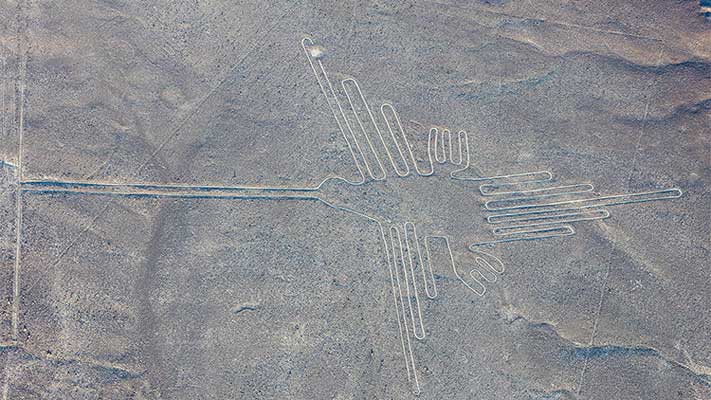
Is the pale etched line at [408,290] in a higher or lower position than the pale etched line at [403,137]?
lower

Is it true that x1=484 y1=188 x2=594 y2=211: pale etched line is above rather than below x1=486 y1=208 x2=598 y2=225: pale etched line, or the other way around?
above

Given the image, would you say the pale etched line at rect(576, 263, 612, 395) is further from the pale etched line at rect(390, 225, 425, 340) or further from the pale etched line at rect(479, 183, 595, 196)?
the pale etched line at rect(390, 225, 425, 340)

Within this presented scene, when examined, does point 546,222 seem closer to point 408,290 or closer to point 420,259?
point 420,259

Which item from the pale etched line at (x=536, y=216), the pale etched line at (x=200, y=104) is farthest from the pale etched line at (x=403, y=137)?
the pale etched line at (x=200, y=104)

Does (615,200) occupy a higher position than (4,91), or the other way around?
(4,91)

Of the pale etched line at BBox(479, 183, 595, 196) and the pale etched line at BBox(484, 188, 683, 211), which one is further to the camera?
the pale etched line at BBox(479, 183, 595, 196)

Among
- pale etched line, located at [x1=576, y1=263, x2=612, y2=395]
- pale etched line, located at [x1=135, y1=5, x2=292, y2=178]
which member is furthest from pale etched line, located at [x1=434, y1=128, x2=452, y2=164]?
pale etched line, located at [x1=135, y1=5, x2=292, y2=178]

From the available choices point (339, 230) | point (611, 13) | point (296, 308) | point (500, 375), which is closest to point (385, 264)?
point (339, 230)

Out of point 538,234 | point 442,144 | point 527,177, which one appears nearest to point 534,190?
point 527,177

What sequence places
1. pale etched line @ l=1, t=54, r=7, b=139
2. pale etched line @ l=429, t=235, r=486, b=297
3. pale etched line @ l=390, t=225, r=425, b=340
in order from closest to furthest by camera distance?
pale etched line @ l=390, t=225, r=425, b=340
pale etched line @ l=429, t=235, r=486, b=297
pale etched line @ l=1, t=54, r=7, b=139

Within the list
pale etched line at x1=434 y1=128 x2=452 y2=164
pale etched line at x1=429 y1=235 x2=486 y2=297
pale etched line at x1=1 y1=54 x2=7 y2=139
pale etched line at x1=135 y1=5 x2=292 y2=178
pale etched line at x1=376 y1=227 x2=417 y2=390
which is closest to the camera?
pale etched line at x1=376 y1=227 x2=417 y2=390

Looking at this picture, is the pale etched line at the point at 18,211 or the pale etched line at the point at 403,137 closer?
the pale etched line at the point at 18,211

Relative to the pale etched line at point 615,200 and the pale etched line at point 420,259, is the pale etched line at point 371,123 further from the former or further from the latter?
the pale etched line at point 615,200
